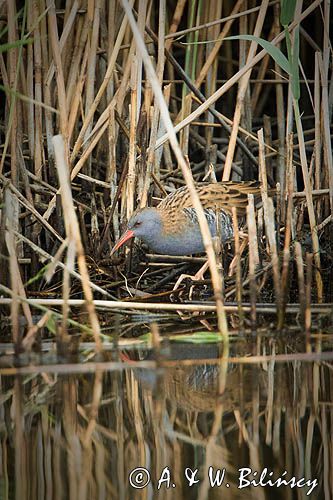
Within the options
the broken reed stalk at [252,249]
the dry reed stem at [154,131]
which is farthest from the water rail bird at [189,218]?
the broken reed stalk at [252,249]

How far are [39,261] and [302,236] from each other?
1682mm

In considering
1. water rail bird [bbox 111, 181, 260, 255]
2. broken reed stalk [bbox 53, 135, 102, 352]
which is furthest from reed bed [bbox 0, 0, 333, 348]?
broken reed stalk [bbox 53, 135, 102, 352]

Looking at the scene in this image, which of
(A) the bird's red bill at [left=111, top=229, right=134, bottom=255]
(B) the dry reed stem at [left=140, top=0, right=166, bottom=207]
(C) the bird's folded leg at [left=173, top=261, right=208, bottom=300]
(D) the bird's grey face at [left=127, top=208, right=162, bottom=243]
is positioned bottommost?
(C) the bird's folded leg at [left=173, top=261, right=208, bottom=300]

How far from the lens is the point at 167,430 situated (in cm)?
361

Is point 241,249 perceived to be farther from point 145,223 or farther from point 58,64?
point 58,64

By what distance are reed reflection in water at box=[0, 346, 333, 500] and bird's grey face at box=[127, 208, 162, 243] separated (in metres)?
1.83

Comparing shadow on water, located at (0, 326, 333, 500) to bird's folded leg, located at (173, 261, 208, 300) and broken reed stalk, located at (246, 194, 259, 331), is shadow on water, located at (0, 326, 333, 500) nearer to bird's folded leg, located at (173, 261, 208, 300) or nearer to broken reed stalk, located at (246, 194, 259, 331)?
broken reed stalk, located at (246, 194, 259, 331)

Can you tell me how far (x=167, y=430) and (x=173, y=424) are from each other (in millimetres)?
69

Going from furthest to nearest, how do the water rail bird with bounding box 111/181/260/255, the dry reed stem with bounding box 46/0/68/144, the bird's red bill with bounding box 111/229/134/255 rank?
the water rail bird with bounding box 111/181/260/255 < the bird's red bill with bounding box 111/229/134/255 < the dry reed stem with bounding box 46/0/68/144

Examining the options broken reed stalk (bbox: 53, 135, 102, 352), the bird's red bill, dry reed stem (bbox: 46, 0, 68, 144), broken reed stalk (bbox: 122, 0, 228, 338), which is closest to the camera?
broken reed stalk (bbox: 53, 135, 102, 352)

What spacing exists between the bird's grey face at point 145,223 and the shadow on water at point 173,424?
1580 mm

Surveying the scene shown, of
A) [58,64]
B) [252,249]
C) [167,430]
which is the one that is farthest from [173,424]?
[58,64]

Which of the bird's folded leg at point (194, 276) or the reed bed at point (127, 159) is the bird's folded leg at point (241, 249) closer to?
the reed bed at point (127, 159)

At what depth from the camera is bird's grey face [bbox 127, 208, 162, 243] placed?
19.6 ft
